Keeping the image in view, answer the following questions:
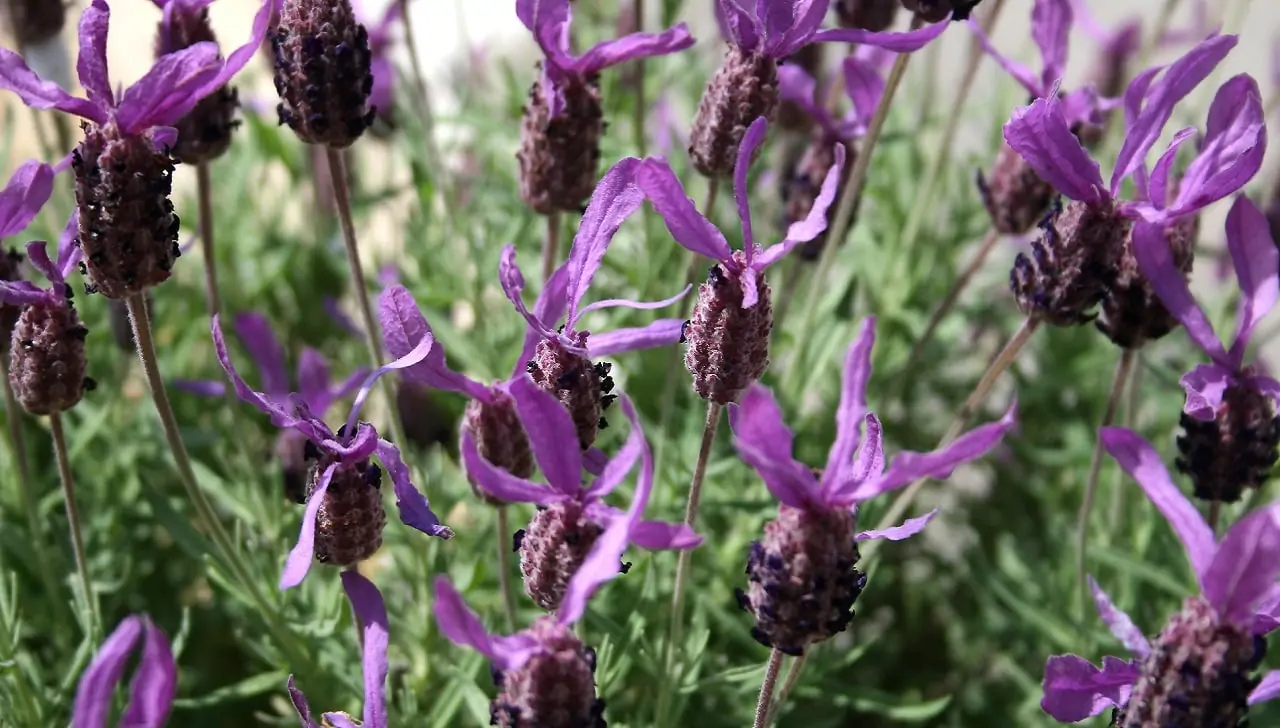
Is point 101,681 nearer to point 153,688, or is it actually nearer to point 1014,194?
point 153,688

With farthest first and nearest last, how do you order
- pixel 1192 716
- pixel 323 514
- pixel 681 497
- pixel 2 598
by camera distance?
pixel 681 497, pixel 2 598, pixel 323 514, pixel 1192 716

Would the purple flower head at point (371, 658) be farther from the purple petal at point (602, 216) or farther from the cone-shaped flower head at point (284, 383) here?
the cone-shaped flower head at point (284, 383)

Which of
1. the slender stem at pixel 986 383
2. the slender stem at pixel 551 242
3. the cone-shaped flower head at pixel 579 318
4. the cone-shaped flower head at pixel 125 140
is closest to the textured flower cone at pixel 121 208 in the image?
the cone-shaped flower head at pixel 125 140

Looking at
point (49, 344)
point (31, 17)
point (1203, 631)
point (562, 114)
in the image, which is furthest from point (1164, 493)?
point (31, 17)

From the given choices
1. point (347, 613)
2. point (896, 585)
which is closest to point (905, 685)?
point (896, 585)

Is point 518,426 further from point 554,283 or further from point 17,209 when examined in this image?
point 17,209
